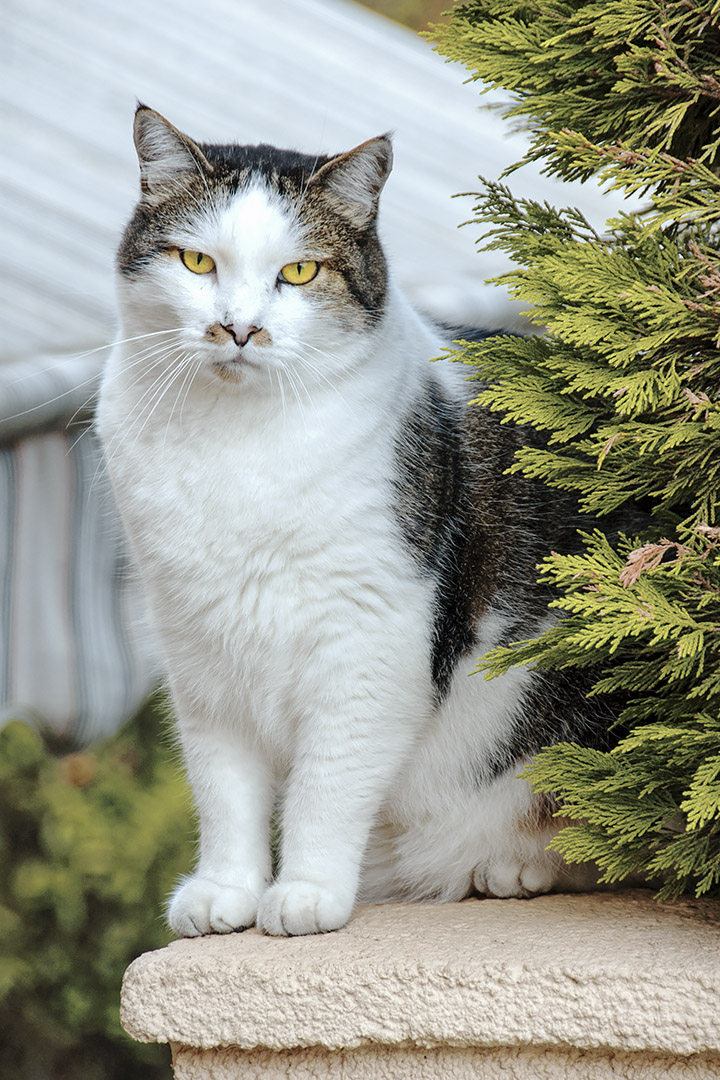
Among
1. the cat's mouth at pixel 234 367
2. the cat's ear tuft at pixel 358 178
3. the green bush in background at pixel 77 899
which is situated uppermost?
the cat's ear tuft at pixel 358 178

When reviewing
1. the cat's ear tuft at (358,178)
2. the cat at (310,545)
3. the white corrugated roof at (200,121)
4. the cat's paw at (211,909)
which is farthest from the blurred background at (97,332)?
the cat's paw at (211,909)

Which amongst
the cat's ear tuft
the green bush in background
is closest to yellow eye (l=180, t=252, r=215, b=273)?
the cat's ear tuft

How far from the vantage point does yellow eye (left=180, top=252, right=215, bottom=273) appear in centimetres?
152

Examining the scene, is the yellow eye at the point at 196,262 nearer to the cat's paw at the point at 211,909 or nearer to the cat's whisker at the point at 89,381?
the cat's whisker at the point at 89,381

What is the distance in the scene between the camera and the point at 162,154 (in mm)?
1589

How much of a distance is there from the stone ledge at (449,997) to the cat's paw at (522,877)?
170 millimetres

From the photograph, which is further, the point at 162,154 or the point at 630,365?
the point at 162,154

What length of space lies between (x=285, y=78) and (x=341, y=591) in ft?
6.31

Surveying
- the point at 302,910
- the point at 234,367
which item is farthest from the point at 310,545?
the point at 302,910

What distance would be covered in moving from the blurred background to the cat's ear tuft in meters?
0.20

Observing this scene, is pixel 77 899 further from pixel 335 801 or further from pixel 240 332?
pixel 240 332

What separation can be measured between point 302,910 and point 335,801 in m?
0.15

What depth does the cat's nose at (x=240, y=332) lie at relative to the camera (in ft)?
4.71

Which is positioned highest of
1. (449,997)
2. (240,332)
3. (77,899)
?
(240,332)
